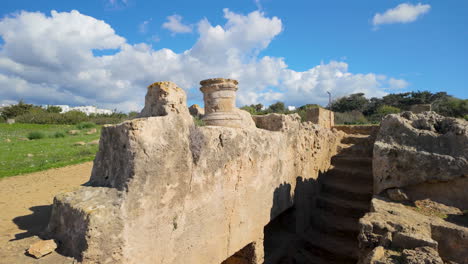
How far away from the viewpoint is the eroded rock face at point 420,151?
13.4 ft

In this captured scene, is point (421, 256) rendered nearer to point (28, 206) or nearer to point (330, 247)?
point (330, 247)

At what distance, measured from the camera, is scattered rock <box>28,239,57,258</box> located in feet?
7.45

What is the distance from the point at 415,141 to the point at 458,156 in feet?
2.03

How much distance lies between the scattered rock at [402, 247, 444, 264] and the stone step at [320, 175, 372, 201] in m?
3.77

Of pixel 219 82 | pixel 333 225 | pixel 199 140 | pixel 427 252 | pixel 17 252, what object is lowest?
pixel 333 225

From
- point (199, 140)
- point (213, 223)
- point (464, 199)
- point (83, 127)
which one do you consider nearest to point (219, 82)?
point (199, 140)

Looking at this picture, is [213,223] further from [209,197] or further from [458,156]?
[458,156]

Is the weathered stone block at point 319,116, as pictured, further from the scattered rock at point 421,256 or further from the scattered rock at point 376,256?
the scattered rock at point 421,256

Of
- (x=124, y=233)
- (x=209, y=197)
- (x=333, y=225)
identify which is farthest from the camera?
(x=333, y=225)

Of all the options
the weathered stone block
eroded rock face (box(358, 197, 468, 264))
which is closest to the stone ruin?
eroded rock face (box(358, 197, 468, 264))

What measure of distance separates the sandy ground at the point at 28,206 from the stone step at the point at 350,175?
248 inches

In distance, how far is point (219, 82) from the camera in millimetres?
5242

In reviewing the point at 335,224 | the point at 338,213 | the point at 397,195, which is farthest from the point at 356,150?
the point at 397,195

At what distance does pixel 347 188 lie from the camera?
6.72 metres
